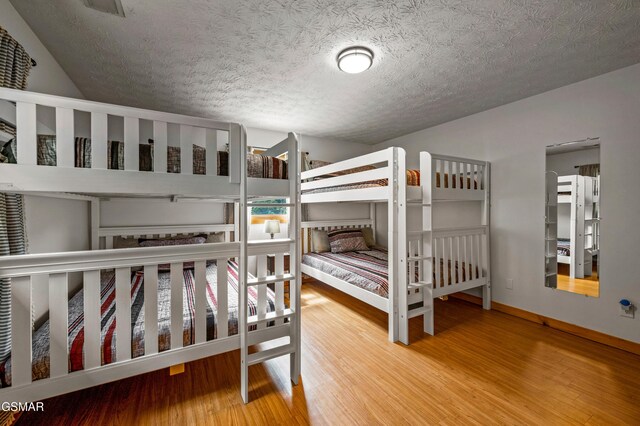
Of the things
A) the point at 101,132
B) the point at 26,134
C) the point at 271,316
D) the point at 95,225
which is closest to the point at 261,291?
the point at 271,316

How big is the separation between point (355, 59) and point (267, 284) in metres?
1.81

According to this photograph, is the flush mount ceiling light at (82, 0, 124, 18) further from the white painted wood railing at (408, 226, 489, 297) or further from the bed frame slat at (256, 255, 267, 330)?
the white painted wood railing at (408, 226, 489, 297)

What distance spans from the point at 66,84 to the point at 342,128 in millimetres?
3090

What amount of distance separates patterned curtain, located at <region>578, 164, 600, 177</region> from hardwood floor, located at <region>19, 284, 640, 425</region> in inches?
61.8

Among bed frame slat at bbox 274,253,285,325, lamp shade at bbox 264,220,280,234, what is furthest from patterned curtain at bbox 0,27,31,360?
lamp shade at bbox 264,220,280,234

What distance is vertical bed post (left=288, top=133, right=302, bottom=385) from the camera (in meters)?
1.78

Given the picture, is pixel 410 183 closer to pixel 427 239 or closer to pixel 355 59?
pixel 427 239

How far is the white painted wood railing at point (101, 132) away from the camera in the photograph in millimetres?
1186

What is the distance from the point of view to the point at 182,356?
4.93 ft

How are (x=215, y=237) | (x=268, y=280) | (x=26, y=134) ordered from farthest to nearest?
(x=215, y=237) → (x=268, y=280) → (x=26, y=134)

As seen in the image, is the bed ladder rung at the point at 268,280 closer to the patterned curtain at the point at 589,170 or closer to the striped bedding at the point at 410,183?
the striped bedding at the point at 410,183

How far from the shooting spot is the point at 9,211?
4.49 feet

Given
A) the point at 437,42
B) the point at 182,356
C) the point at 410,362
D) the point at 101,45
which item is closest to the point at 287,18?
the point at 437,42

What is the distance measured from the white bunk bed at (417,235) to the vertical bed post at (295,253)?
0.97 meters
